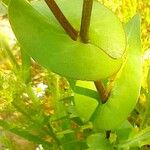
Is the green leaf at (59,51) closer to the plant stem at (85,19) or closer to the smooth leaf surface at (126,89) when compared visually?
the plant stem at (85,19)

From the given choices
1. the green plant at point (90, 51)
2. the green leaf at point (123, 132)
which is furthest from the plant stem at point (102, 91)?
the green leaf at point (123, 132)

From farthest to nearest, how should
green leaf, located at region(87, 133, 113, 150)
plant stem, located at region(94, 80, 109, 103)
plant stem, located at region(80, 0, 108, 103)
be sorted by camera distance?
green leaf, located at region(87, 133, 113, 150), plant stem, located at region(94, 80, 109, 103), plant stem, located at region(80, 0, 108, 103)

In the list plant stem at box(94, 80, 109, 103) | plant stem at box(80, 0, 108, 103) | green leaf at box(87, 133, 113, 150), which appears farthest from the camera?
green leaf at box(87, 133, 113, 150)

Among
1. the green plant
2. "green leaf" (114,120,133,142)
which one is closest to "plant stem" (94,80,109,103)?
the green plant

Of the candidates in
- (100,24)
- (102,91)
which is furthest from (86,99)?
(100,24)

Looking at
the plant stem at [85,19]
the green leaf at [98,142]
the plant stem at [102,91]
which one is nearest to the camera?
the plant stem at [85,19]

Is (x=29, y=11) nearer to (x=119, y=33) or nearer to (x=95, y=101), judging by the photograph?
(x=119, y=33)

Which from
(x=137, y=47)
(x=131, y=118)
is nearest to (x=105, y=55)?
(x=137, y=47)

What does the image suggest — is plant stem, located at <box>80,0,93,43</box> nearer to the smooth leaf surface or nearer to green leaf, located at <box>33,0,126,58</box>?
green leaf, located at <box>33,0,126,58</box>
